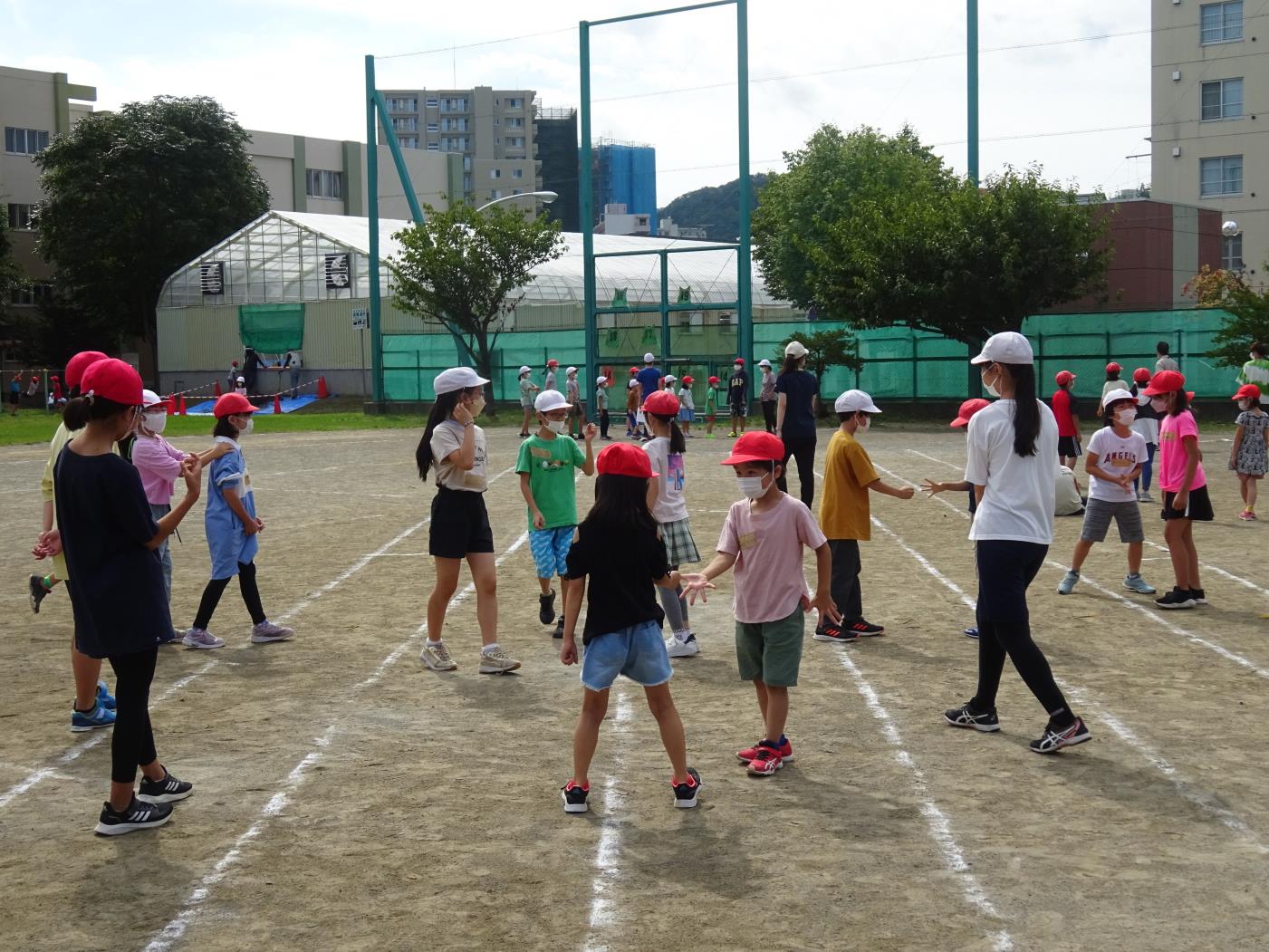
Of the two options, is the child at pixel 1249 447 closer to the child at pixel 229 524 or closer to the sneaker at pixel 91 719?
the child at pixel 229 524

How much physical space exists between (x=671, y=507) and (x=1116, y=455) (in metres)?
3.79

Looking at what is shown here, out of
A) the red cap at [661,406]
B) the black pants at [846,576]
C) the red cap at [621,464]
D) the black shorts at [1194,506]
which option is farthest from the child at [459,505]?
the black shorts at [1194,506]

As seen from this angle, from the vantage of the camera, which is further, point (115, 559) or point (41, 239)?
point (41, 239)

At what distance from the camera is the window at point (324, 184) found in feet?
266

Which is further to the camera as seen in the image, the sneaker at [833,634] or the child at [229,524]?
the sneaker at [833,634]

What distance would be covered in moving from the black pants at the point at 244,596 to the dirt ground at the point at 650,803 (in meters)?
0.29

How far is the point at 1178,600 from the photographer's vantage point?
421 inches

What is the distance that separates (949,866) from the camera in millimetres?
5328

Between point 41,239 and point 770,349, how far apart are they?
3849cm

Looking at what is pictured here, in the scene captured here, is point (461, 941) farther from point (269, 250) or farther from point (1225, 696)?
point (269, 250)

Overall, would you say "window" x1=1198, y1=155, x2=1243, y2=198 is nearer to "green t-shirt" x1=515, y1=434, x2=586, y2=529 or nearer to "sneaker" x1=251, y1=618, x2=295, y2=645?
"green t-shirt" x1=515, y1=434, x2=586, y2=529

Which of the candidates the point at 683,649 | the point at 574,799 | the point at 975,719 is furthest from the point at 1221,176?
the point at 574,799

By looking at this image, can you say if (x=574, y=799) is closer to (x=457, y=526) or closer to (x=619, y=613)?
(x=619, y=613)

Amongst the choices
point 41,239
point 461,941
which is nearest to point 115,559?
point 461,941
